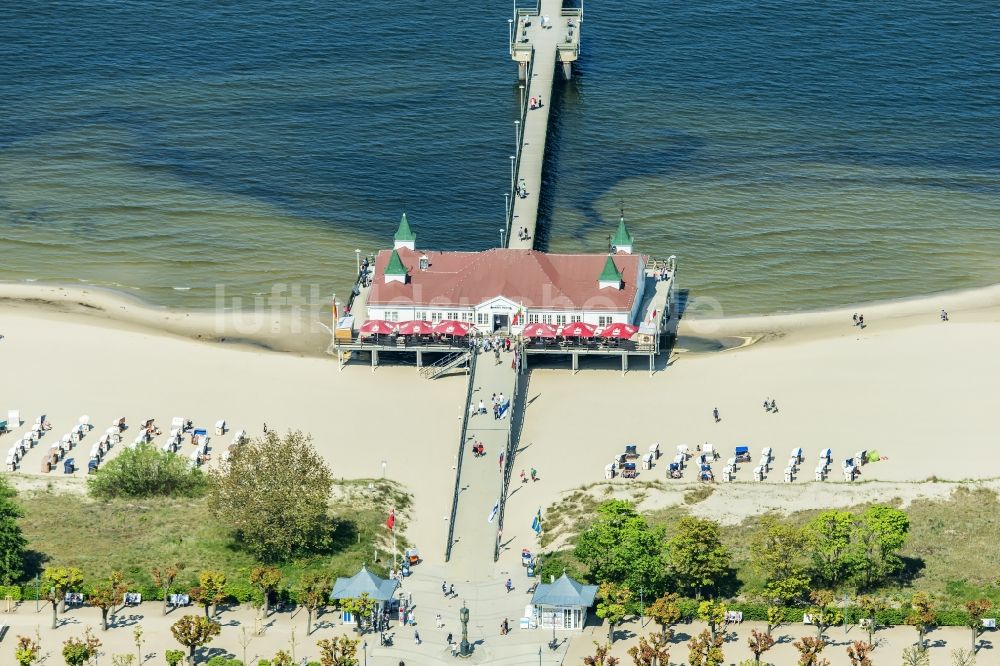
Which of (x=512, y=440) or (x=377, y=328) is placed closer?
(x=512, y=440)

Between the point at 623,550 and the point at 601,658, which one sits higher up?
the point at 623,550

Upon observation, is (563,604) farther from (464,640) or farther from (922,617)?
(922,617)

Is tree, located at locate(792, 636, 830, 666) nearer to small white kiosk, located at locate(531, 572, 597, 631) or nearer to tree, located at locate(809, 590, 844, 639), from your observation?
tree, located at locate(809, 590, 844, 639)

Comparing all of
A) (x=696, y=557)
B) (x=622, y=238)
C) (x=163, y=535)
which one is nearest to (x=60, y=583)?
(x=163, y=535)

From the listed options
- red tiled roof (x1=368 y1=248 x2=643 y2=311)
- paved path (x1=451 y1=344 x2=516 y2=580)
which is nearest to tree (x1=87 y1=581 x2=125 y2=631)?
paved path (x1=451 y1=344 x2=516 y2=580)

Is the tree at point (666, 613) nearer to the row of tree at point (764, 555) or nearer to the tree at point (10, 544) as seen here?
the row of tree at point (764, 555)

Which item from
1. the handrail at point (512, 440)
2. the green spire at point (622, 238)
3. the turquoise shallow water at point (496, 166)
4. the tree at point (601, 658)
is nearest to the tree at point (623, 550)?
the tree at point (601, 658)
